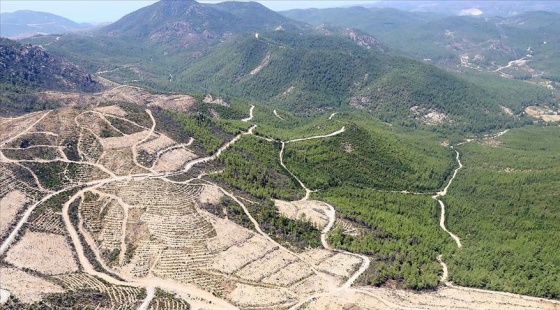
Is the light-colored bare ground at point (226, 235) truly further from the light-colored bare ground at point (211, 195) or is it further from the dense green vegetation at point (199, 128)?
the dense green vegetation at point (199, 128)

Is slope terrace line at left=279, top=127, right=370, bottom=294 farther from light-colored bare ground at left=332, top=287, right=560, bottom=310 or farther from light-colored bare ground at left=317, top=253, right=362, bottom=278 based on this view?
light-colored bare ground at left=332, top=287, right=560, bottom=310

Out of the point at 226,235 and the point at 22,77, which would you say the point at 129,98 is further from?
the point at 226,235

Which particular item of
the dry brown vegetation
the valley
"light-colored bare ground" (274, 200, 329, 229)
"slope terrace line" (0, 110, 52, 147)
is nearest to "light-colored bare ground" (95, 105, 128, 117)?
the valley

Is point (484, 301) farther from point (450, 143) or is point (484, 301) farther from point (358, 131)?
point (450, 143)

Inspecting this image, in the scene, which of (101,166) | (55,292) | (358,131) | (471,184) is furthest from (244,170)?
(471,184)

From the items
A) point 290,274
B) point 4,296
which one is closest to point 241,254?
point 290,274

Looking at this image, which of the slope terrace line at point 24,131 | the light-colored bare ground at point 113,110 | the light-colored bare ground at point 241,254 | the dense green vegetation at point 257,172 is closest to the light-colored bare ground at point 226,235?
the light-colored bare ground at point 241,254
